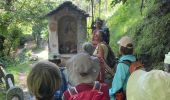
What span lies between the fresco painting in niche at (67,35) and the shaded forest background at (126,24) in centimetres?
105

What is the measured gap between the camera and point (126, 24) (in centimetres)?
1927

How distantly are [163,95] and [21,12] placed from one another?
75.0ft

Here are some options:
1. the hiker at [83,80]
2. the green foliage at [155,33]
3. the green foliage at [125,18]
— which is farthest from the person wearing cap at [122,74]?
the green foliage at [125,18]

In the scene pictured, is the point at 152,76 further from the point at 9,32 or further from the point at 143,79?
the point at 9,32

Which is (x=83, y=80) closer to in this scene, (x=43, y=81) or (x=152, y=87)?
(x=43, y=81)

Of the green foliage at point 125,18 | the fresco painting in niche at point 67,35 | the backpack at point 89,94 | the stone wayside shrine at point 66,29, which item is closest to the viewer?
the backpack at point 89,94

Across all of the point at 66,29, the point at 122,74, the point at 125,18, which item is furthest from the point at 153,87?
the point at 66,29

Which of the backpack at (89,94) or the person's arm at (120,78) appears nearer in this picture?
the backpack at (89,94)

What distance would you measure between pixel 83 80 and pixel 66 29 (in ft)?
63.0

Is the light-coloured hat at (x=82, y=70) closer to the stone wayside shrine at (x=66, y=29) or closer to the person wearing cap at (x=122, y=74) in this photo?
the person wearing cap at (x=122, y=74)

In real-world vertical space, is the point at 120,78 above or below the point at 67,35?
above

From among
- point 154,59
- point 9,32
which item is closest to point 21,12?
point 9,32

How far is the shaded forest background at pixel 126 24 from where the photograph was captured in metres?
10.8

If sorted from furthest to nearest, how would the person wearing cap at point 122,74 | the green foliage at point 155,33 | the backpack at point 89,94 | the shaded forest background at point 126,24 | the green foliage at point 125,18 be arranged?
the green foliage at point 125,18
the shaded forest background at point 126,24
the green foliage at point 155,33
the person wearing cap at point 122,74
the backpack at point 89,94
